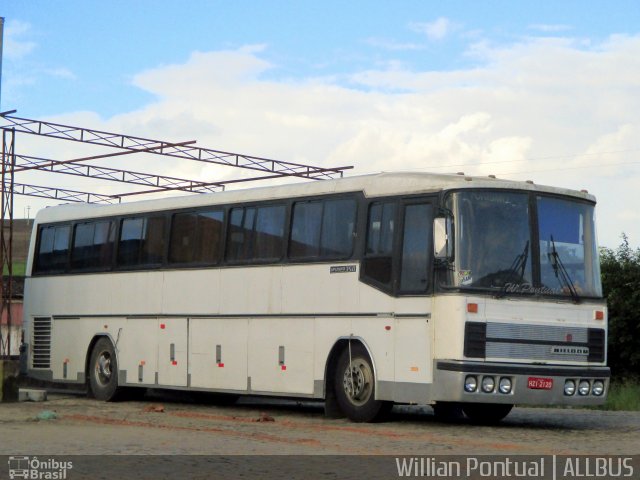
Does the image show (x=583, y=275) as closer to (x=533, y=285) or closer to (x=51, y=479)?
(x=533, y=285)

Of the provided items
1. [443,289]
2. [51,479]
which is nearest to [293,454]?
[51,479]

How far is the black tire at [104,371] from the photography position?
24391 mm

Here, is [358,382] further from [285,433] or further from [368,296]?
[285,433]

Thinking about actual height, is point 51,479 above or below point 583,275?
below

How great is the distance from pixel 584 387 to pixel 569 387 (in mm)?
340

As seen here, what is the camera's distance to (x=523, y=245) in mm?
17531

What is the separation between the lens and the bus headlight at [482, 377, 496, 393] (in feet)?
55.4

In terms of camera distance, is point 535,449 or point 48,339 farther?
point 48,339

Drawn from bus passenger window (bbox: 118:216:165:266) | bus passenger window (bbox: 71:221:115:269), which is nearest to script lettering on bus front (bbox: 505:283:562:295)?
bus passenger window (bbox: 118:216:165:266)

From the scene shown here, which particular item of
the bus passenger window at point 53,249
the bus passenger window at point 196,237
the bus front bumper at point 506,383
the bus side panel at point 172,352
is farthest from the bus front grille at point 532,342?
the bus passenger window at point 53,249

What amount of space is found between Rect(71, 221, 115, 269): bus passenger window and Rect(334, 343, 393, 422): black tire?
24.0 ft

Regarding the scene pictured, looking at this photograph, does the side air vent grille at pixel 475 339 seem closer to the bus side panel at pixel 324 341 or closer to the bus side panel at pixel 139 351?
the bus side panel at pixel 324 341

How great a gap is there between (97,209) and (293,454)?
13.3m

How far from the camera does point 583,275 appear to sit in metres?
18.1
